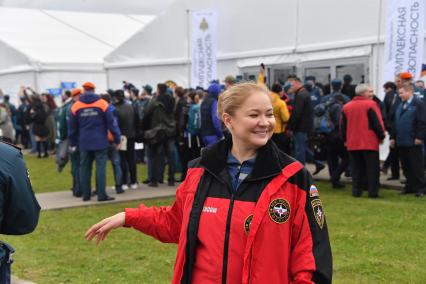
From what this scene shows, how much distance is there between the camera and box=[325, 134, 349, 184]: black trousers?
1128 cm

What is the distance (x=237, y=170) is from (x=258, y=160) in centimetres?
13

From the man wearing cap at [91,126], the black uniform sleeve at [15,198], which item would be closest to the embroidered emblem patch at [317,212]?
the black uniform sleeve at [15,198]

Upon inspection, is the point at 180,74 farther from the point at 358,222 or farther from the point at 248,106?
the point at 248,106

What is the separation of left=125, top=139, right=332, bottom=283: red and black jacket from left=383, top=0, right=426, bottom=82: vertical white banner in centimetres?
1019

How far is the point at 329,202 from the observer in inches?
384

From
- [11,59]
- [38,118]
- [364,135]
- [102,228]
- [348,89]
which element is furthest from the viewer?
[11,59]

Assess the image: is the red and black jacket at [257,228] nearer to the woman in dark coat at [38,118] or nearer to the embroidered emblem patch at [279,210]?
the embroidered emblem patch at [279,210]

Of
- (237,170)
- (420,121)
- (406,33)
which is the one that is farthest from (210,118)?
(237,170)


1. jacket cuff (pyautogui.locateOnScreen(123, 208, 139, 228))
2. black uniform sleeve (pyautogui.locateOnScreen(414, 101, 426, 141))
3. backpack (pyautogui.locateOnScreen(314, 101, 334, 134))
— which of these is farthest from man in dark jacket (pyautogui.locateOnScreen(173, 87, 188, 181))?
jacket cuff (pyautogui.locateOnScreen(123, 208, 139, 228))

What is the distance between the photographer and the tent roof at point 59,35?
24547mm

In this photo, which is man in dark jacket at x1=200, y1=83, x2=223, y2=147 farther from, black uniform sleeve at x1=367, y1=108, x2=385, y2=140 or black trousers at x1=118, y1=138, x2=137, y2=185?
black uniform sleeve at x1=367, y1=108, x2=385, y2=140

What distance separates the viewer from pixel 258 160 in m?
2.69

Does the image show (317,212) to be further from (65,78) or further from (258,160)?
(65,78)

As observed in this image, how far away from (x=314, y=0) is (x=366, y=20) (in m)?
1.78
